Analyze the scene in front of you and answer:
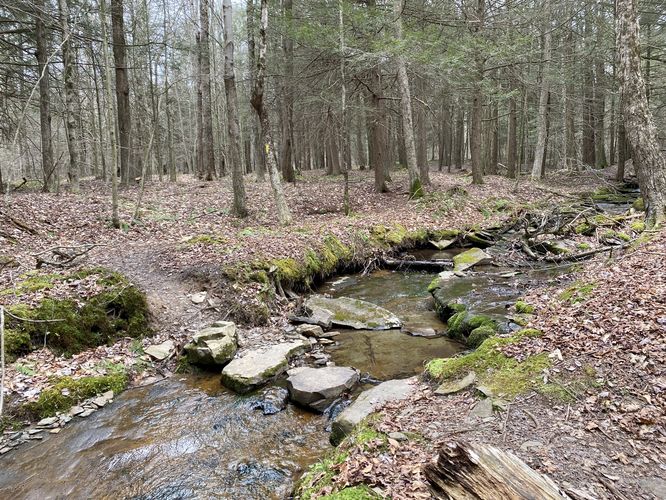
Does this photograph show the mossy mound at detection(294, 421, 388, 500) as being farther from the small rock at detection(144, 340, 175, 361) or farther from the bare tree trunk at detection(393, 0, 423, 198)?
the bare tree trunk at detection(393, 0, 423, 198)

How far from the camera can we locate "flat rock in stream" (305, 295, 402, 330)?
8234mm

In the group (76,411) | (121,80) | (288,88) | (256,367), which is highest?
(121,80)

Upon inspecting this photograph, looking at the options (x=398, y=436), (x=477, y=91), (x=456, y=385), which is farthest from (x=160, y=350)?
(x=477, y=91)

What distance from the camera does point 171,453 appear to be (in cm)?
463

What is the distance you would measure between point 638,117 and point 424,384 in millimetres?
7308

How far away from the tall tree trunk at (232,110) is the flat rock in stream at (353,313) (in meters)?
5.15

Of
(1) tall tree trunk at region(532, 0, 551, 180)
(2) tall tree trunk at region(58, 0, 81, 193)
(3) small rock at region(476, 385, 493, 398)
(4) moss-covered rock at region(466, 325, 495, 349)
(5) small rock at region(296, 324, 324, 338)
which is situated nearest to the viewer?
(3) small rock at region(476, 385, 493, 398)

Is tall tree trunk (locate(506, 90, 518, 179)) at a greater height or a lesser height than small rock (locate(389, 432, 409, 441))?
greater

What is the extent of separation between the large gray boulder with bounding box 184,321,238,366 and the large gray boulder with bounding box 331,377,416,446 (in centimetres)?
252

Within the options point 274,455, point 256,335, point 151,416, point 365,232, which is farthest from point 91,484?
point 365,232

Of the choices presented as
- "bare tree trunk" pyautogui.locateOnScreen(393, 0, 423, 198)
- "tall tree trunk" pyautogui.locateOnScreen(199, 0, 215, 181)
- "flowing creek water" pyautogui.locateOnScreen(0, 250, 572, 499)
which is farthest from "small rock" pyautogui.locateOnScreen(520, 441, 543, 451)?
"tall tree trunk" pyautogui.locateOnScreen(199, 0, 215, 181)

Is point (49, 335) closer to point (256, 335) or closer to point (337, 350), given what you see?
point (256, 335)

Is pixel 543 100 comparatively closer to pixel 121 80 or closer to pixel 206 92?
pixel 206 92

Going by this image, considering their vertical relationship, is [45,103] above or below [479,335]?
above
